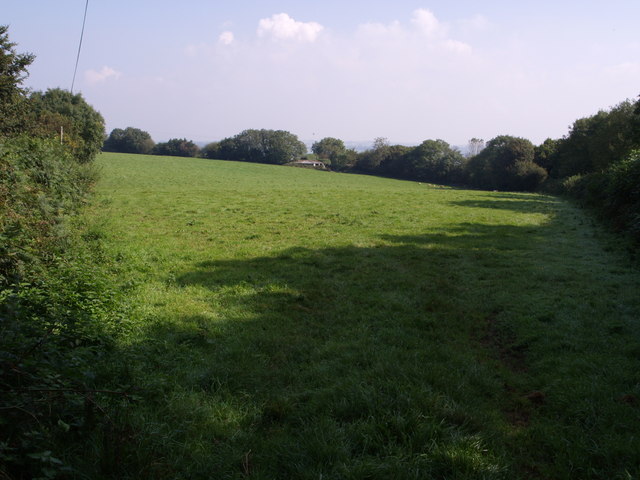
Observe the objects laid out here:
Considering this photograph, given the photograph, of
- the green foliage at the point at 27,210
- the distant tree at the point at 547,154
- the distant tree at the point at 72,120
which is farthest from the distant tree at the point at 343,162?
the green foliage at the point at 27,210

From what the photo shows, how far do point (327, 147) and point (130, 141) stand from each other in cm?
5155

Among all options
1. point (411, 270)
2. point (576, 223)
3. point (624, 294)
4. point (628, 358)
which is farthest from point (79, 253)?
point (576, 223)

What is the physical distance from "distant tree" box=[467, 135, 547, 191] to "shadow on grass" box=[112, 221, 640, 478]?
53.1 m

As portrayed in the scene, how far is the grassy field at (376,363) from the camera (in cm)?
299

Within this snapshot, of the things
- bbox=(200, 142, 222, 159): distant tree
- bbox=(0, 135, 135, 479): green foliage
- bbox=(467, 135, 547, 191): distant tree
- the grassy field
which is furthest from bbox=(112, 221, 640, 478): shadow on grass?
bbox=(200, 142, 222, 159): distant tree

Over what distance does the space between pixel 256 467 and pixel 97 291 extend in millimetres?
4226

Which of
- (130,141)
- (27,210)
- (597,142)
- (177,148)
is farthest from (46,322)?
(130,141)

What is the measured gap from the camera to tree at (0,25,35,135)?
21578mm

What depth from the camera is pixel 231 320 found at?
5.77 meters

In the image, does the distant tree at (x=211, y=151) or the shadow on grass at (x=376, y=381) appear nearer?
the shadow on grass at (x=376, y=381)

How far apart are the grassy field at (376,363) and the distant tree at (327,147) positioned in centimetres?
10227

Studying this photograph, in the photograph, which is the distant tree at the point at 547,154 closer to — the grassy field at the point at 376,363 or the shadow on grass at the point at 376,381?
the grassy field at the point at 376,363

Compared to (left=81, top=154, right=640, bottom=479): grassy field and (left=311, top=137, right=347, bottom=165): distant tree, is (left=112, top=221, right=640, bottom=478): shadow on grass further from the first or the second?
(left=311, top=137, right=347, bottom=165): distant tree

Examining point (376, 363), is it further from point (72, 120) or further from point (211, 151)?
point (211, 151)
